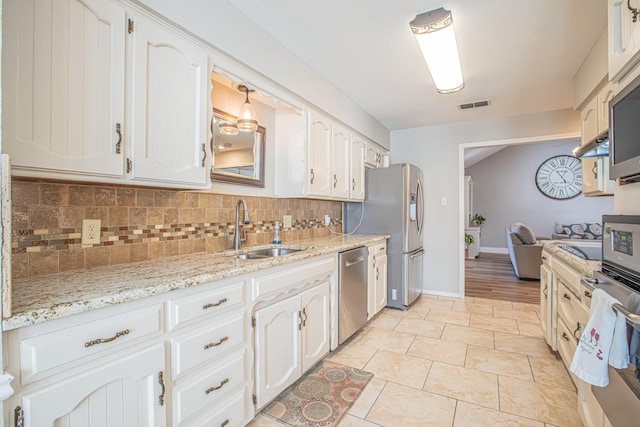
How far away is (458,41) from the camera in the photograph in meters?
2.19

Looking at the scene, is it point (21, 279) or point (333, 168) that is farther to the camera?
point (333, 168)

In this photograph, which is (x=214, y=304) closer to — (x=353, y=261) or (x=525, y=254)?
(x=353, y=261)

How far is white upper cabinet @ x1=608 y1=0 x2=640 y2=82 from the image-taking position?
1.19 m

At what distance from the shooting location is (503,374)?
7.09 feet

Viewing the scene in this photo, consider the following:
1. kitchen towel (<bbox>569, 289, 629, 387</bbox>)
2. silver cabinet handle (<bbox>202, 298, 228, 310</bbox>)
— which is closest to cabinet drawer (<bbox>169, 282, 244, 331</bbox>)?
silver cabinet handle (<bbox>202, 298, 228, 310</bbox>)

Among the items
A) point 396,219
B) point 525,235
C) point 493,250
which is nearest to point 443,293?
point 396,219

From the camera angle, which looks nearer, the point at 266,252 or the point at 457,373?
the point at 457,373

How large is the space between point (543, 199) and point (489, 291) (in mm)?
4642

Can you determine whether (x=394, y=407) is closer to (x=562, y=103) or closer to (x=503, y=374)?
(x=503, y=374)

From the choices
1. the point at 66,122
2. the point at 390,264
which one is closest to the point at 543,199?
the point at 390,264

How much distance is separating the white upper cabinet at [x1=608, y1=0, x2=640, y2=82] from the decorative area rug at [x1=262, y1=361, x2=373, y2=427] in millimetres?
2114

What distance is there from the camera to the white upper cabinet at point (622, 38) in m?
1.19

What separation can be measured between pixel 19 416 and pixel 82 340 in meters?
0.21

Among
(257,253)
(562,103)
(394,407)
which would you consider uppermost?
(562,103)
